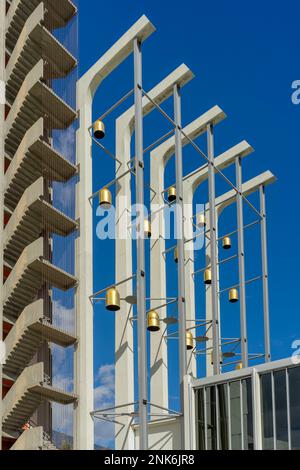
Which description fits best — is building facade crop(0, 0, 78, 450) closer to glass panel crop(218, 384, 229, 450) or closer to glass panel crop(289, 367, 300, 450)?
glass panel crop(218, 384, 229, 450)

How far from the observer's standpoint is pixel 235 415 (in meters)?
43.7

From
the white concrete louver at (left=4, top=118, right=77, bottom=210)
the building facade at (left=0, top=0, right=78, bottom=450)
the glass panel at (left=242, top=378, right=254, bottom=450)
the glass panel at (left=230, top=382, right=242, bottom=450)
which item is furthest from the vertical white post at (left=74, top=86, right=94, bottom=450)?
the glass panel at (left=242, top=378, right=254, bottom=450)

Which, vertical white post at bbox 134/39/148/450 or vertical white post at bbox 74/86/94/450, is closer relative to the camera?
vertical white post at bbox 134/39/148/450

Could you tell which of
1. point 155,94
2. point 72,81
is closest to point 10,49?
point 72,81

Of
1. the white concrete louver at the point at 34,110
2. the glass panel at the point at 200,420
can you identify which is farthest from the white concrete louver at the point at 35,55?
the glass panel at the point at 200,420

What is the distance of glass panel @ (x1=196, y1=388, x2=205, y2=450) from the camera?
44.8 metres

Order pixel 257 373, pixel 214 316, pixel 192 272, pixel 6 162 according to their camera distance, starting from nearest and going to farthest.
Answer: pixel 257 373
pixel 214 316
pixel 6 162
pixel 192 272

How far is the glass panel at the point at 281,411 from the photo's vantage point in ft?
134

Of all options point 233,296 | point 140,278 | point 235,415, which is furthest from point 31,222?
point 235,415

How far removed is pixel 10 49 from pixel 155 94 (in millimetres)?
11050

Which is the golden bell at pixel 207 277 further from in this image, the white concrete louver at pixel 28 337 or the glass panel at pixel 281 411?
the glass panel at pixel 281 411

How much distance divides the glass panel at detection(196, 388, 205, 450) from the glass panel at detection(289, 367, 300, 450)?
566cm

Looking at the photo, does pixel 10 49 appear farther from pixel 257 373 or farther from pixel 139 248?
pixel 257 373
